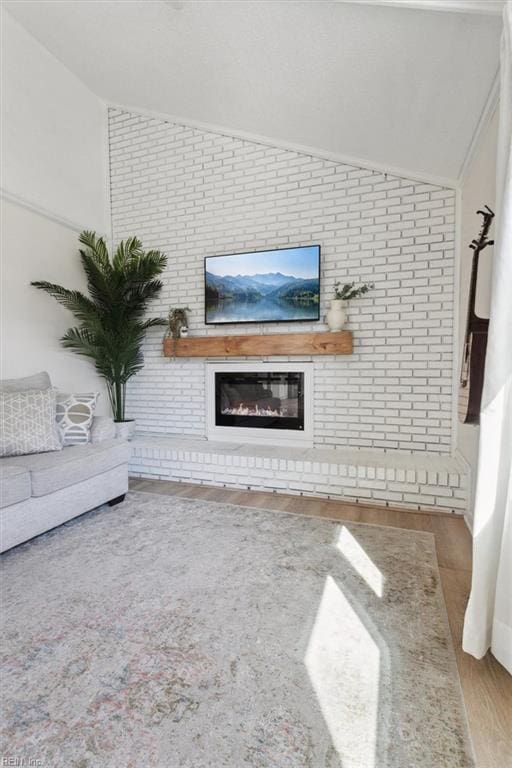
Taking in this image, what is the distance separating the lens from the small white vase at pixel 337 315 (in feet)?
10.3

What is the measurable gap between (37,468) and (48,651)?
110 cm

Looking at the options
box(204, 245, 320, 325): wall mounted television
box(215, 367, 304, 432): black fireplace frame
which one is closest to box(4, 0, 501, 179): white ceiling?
box(204, 245, 320, 325): wall mounted television

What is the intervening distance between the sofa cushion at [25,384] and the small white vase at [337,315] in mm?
2298

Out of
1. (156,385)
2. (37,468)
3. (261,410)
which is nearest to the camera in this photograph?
(37,468)

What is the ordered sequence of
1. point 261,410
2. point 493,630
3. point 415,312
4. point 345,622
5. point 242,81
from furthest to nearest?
point 261,410, point 415,312, point 242,81, point 345,622, point 493,630

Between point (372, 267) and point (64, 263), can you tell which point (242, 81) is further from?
point (64, 263)

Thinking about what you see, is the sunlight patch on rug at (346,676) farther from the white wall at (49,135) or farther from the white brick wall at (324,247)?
the white wall at (49,135)

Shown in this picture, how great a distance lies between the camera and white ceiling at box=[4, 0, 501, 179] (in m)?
1.85

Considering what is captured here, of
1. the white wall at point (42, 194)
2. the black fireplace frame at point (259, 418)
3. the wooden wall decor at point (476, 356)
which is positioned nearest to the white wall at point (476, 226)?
the wooden wall decor at point (476, 356)

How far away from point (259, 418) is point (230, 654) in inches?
91.6

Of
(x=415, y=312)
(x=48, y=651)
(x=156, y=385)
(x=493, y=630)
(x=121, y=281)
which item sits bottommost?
(x=48, y=651)

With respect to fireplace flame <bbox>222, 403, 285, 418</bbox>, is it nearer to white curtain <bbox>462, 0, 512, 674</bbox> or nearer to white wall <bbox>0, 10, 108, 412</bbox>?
white wall <bbox>0, 10, 108, 412</bbox>

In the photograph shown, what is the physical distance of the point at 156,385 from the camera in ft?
13.1

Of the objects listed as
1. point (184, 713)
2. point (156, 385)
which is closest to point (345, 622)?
point (184, 713)
